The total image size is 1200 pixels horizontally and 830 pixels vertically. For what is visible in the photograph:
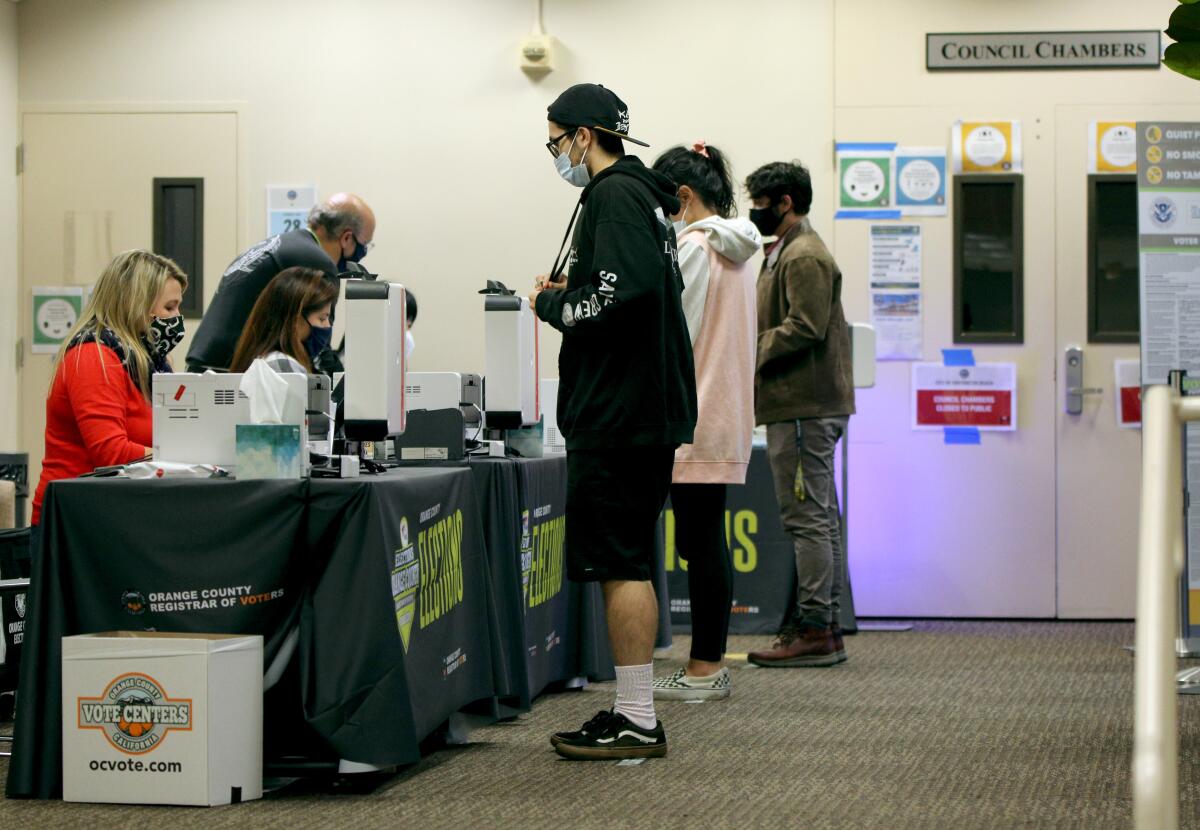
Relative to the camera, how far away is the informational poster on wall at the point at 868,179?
605cm

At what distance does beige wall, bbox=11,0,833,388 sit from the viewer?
20.2 ft

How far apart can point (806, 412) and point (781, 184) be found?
0.77 m

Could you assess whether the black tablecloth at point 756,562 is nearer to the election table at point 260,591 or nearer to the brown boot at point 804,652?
the brown boot at point 804,652

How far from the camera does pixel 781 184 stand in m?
4.91

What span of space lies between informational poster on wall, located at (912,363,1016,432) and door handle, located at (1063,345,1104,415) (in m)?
0.22

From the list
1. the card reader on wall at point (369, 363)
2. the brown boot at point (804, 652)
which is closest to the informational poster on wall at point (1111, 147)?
the brown boot at point (804, 652)

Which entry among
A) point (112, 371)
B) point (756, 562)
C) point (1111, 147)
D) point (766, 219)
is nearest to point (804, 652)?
point (756, 562)

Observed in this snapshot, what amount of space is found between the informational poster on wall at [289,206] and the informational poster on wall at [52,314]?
→ 87 cm

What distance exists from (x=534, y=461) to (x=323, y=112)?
287cm

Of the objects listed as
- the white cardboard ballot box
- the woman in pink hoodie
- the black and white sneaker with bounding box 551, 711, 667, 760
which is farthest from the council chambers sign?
the white cardboard ballot box

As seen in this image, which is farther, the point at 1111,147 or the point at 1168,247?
the point at 1111,147

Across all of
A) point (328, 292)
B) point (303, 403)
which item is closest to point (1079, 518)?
point (328, 292)

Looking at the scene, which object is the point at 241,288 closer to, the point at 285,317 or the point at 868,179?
the point at 285,317

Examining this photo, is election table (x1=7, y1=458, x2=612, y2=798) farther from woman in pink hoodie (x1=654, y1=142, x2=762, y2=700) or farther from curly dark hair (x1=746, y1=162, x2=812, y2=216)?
curly dark hair (x1=746, y1=162, x2=812, y2=216)
